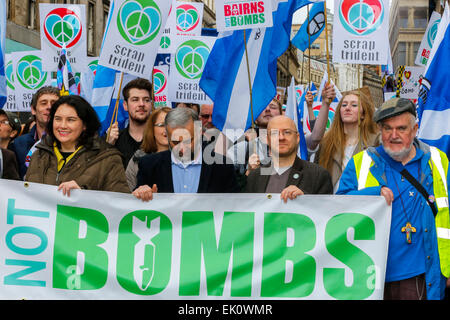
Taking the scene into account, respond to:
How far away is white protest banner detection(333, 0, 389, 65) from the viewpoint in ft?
22.0

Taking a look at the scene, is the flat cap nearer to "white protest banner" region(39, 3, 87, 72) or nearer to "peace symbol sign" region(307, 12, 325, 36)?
"peace symbol sign" region(307, 12, 325, 36)

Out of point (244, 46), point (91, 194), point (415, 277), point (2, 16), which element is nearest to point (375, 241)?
point (415, 277)

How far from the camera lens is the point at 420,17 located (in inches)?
3460

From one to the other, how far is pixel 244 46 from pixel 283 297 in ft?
10.6

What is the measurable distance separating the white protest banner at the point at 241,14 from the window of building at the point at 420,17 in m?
84.9

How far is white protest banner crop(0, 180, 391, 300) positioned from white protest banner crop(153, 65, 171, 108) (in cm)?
556

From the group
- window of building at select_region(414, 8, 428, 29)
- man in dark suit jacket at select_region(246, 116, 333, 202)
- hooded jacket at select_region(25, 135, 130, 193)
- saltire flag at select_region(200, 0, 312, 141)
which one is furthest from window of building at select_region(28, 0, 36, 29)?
window of building at select_region(414, 8, 428, 29)

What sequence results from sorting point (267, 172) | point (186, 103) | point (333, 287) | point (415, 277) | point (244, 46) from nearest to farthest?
point (415, 277), point (333, 287), point (267, 172), point (244, 46), point (186, 103)

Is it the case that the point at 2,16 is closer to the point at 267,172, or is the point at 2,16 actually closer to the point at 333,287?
the point at 267,172

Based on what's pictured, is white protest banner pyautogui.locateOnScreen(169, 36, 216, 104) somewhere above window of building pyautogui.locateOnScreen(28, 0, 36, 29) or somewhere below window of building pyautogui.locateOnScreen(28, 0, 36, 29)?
below

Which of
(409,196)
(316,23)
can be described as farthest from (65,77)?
(409,196)

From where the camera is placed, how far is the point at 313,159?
6.18 m

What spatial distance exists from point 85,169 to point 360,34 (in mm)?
3538

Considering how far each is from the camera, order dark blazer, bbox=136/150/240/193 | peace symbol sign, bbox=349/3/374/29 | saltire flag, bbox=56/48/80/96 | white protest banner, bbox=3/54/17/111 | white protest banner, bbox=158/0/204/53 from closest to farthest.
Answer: dark blazer, bbox=136/150/240/193 < peace symbol sign, bbox=349/3/374/29 < saltire flag, bbox=56/48/80/96 < white protest banner, bbox=158/0/204/53 < white protest banner, bbox=3/54/17/111
